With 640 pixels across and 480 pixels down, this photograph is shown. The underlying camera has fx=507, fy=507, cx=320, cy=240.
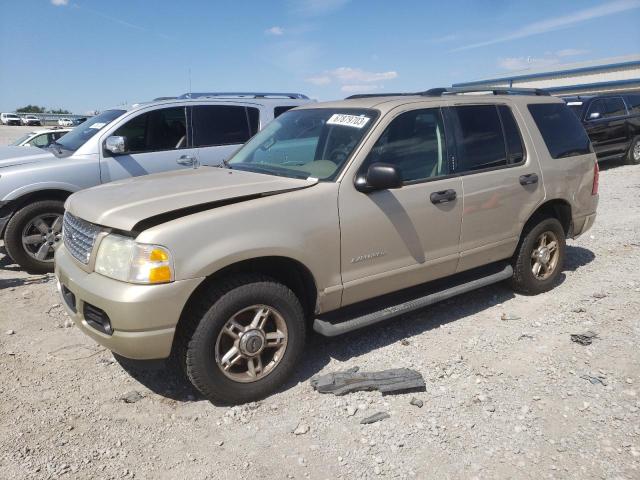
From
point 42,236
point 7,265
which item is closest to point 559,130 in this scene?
point 42,236

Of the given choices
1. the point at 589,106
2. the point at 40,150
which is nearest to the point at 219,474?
the point at 40,150

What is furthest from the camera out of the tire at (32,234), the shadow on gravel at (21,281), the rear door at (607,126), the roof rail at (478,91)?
the rear door at (607,126)

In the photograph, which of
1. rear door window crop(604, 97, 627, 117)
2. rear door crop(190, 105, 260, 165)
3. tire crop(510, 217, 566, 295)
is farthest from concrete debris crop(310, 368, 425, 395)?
rear door window crop(604, 97, 627, 117)

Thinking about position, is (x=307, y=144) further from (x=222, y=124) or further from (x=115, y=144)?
(x=222, y=124)

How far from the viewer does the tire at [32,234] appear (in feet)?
18.1

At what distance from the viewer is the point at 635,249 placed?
6.37 meters

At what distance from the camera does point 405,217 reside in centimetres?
367

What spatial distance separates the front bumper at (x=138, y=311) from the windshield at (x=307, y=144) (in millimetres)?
1268

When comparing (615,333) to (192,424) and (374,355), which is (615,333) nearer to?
(374,355)

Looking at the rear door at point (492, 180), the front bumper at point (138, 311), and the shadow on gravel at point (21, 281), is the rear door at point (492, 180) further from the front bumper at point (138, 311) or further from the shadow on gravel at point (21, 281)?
the shadow on gravel at point (21, 281)

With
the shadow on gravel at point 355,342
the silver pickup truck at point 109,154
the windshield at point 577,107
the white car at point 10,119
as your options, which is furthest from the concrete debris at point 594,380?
the white car at point 10,119

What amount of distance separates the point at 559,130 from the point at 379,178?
2606 mm

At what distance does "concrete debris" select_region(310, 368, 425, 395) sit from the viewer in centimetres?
337

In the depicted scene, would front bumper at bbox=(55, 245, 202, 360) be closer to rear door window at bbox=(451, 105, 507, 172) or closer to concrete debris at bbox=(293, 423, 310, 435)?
concrete debris at bbox=(293, 423, 310, 435)
